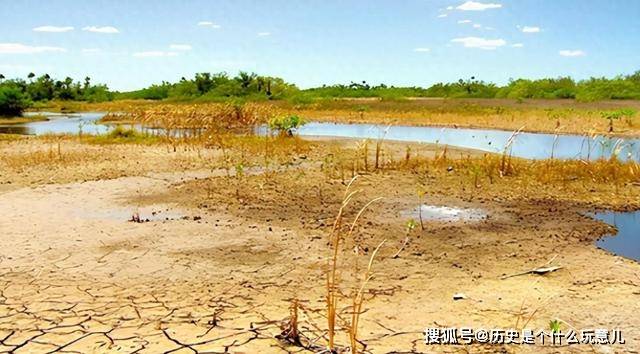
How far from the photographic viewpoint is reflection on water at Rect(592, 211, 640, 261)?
7.65 metres

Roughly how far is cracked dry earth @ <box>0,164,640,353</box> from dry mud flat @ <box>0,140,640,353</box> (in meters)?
0.02

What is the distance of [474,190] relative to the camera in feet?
37.2

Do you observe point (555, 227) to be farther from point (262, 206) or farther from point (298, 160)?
point (298, 160)

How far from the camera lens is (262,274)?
6.19m

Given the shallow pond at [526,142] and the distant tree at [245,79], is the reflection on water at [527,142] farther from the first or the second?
the distant tree at [245,79]

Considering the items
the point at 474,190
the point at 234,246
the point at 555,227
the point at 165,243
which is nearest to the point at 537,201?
the point at 474,190

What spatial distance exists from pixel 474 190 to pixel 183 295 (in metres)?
7.32

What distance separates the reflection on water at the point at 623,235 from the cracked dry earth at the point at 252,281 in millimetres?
265

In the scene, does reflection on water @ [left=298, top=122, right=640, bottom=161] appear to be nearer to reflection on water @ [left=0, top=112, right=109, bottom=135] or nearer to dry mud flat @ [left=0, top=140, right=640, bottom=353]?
dry mud flat @ [left=0, top=140, right=640, bottom=353]

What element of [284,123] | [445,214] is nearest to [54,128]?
[284,123]

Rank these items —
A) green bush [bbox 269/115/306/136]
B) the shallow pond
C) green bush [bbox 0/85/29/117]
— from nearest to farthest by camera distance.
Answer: the shallow pond
green bush [bbox 269/115/306/136]
green bush [bbox 0/85/29/117]

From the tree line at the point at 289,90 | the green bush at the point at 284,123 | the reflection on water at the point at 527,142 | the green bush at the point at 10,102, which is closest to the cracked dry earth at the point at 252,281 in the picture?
the reflection on water at the point at 527,142

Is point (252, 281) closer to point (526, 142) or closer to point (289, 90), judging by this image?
point (526, 142)

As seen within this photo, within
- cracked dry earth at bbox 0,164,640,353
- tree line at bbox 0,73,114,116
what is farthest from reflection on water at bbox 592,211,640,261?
tree line at bbox 0,73,114,116
